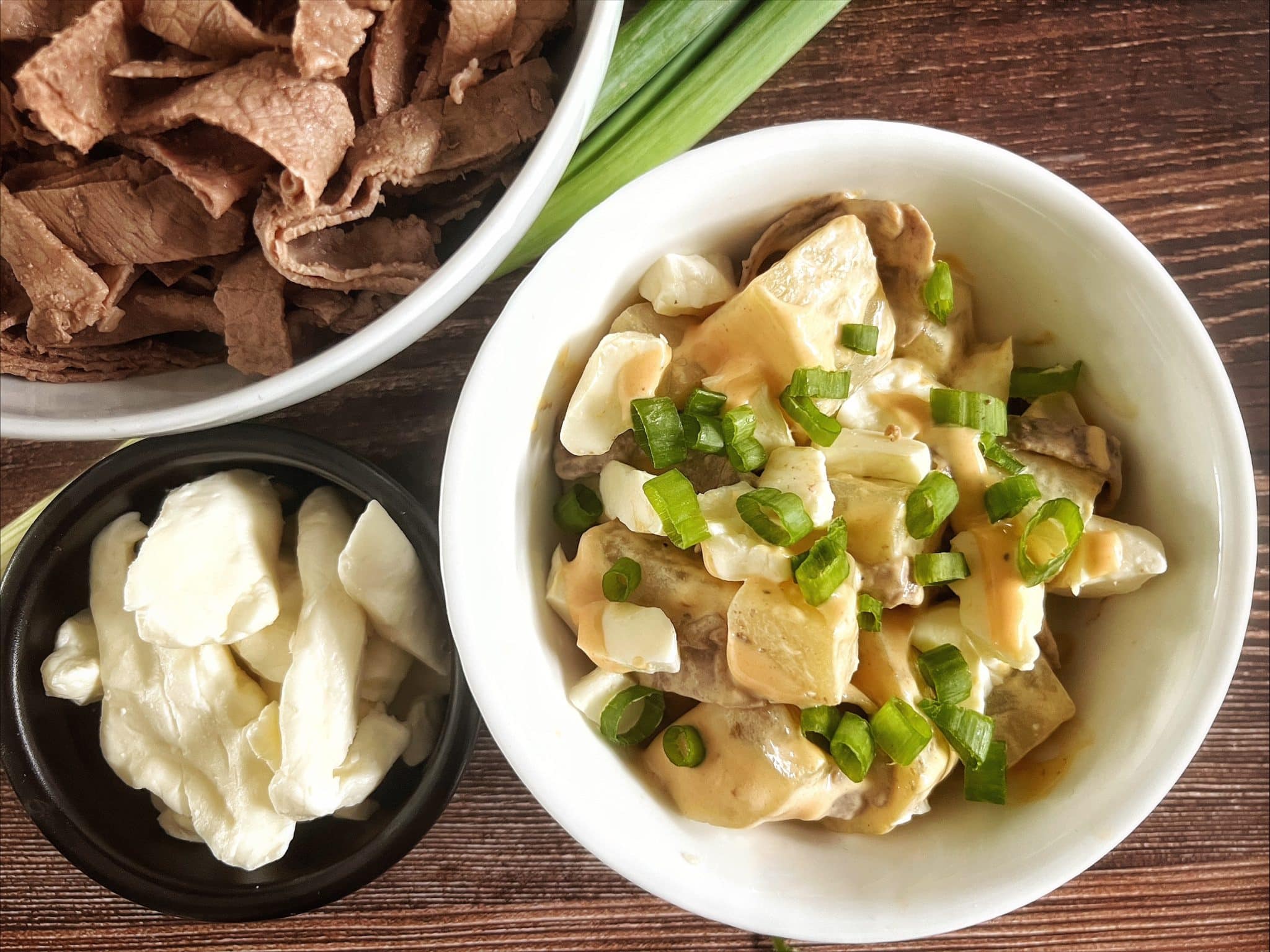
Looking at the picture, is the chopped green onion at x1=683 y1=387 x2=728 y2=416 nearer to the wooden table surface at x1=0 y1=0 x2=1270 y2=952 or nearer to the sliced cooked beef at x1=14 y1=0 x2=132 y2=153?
the wooden table surface at x1=0 y1=0 x2=1270 y2=952

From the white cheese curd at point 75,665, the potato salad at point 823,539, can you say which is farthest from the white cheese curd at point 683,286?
the white cheese curd at point 75,665

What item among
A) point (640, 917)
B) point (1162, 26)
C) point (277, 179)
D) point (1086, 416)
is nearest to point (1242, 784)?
point (1086, 416)

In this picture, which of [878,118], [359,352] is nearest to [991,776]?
[359,352]

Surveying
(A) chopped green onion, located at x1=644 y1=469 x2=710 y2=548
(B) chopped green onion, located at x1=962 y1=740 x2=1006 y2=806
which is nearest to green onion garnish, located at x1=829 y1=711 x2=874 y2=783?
(B) chopped green onion, located at x1=962 y1=740 x2=1006 y2=806

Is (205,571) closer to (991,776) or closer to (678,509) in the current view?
(678,509)

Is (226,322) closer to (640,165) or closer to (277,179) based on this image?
(277,179)
